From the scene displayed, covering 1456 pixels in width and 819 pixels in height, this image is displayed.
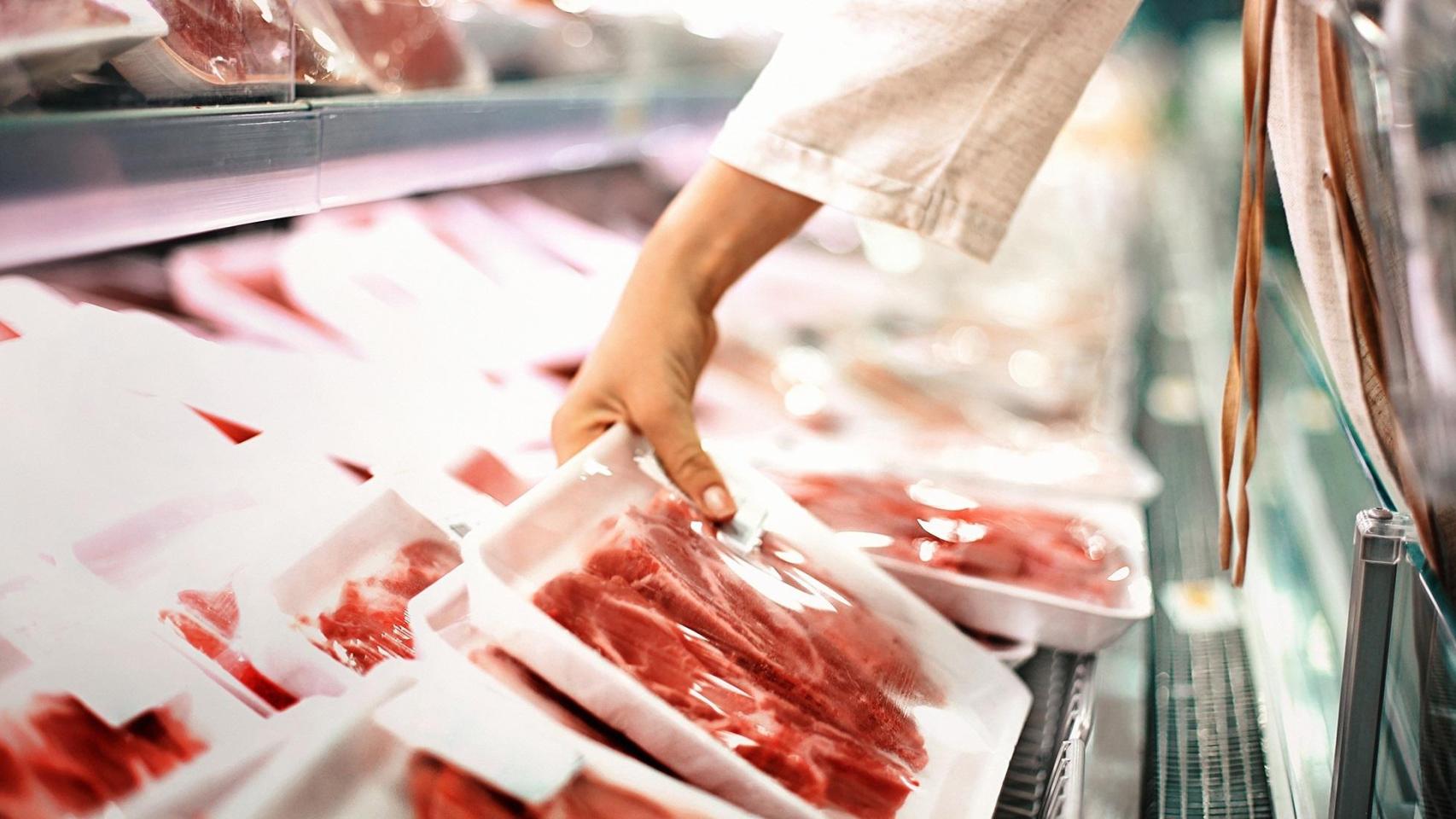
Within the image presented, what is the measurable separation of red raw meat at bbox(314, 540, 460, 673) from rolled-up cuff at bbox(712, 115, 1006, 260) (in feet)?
1.62

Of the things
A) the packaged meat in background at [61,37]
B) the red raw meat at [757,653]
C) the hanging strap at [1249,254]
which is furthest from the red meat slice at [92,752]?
the hanging strap at [1249,254]

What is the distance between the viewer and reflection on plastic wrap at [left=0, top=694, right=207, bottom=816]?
673 mm

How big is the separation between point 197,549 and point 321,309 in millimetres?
672

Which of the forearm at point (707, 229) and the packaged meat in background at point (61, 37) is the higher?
the packaged meat in background at point (61, 37)

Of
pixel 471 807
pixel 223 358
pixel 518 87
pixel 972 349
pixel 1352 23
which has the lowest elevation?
pixel 972 349

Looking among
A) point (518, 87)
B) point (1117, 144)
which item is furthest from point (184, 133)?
point (1117, 144)

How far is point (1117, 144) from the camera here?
4.79 metres

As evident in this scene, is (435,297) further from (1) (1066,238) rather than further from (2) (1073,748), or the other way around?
(1) (1066,238)

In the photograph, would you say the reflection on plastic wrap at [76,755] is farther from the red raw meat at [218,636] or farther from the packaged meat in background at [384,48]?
the packaged meat in background at [384,48]

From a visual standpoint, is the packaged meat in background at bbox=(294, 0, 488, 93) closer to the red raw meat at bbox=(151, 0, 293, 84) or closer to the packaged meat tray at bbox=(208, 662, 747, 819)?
the red raw meat at bbox=(151, 0, 293, 84)

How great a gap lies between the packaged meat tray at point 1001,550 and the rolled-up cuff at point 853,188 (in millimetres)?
361

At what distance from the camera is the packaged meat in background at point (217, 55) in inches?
36.3

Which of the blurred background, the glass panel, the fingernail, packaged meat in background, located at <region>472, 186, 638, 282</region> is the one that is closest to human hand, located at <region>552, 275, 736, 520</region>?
the fingernail

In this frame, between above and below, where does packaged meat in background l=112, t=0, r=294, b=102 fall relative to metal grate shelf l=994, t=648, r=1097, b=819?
above
